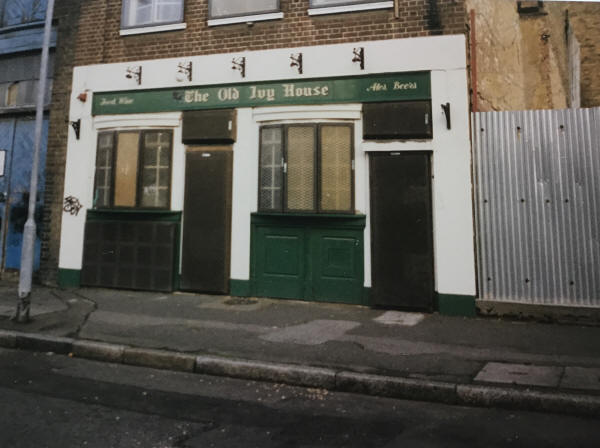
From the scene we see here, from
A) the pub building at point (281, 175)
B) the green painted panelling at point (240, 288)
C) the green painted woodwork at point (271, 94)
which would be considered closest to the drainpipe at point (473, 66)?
the pub building at point (281, 175)

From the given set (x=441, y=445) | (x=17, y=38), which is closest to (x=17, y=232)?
(x=17, y=38)

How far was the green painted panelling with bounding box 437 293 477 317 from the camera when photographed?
6.50 metres

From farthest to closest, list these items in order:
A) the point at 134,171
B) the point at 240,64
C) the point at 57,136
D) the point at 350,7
A: the point at 57,136, the point at 134,171, the point at 240,64, the point at 350,7

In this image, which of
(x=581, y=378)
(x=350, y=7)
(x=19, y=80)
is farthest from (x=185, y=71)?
(x=581, y=378)

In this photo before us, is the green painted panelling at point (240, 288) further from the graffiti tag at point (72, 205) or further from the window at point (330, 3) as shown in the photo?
the window at point (330, 3)

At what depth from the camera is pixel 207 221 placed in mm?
7855

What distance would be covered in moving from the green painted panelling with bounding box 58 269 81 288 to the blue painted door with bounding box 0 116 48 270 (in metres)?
1.47

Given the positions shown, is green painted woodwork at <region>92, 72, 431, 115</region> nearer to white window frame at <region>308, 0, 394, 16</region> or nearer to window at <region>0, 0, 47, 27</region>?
white window frame at <region>308, 0, 394, 16</region>

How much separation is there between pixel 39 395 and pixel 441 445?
3.41 meters

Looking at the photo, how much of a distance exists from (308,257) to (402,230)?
5.47 feet

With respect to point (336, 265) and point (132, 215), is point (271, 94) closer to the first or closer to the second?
point (336, 265)

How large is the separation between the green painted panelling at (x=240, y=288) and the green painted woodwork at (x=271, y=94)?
3232 millimetres

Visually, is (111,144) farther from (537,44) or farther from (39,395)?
(537,44)

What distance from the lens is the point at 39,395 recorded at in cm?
378
